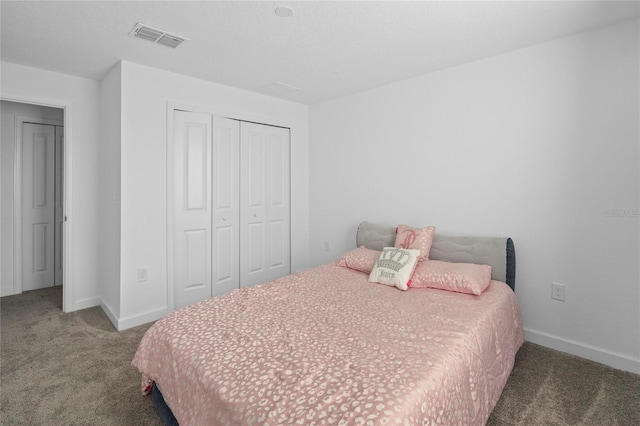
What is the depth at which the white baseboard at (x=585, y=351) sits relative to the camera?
7.08 feet

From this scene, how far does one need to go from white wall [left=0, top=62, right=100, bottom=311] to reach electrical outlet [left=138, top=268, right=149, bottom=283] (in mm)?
884

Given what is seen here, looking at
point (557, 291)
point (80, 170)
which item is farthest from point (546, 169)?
point (80, 170)

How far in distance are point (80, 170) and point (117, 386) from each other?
230cm

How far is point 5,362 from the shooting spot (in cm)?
231

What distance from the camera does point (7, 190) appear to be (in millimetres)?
3688

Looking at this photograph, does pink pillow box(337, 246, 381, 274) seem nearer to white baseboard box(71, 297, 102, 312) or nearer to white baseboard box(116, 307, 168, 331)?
white baseboard box(116, 307, 168, 331)

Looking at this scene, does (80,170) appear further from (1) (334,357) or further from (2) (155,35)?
(1) (334,357)

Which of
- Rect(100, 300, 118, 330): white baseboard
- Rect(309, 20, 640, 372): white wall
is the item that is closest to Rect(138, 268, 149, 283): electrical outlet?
Rect(100, 300, 118, 330): white baseboard

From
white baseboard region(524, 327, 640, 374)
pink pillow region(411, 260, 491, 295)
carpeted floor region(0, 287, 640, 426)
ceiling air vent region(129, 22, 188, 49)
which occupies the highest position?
ceiling air vent region(129, 22, 188, 49)

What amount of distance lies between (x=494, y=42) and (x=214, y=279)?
340 cm

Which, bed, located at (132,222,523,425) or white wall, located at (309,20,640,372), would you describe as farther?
white wall, located at (309,20,640,372)

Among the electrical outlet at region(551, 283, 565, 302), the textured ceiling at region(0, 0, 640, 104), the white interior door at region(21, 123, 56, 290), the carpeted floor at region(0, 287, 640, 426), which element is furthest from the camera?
the white interior door at region(21, 123, 56, 290)

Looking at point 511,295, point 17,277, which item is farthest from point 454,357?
point 17,277

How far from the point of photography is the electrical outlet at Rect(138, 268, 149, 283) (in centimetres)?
296
